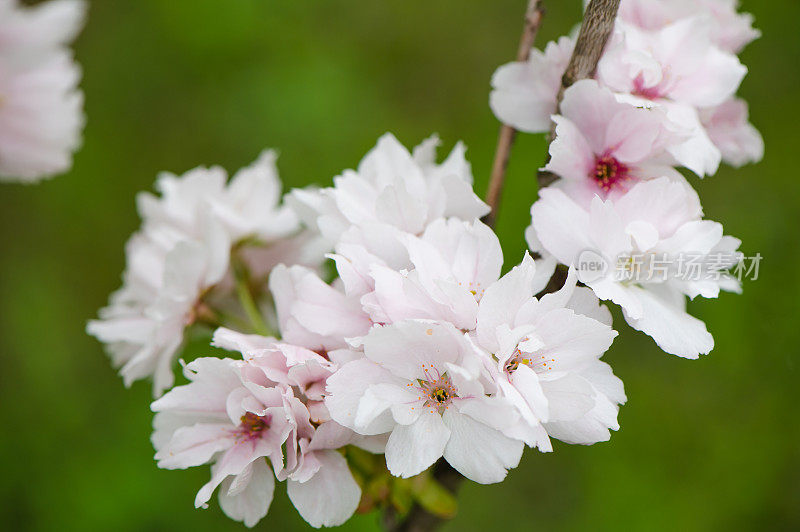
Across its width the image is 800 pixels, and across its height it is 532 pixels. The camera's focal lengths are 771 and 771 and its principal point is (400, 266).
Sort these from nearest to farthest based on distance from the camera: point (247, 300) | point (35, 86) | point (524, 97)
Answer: point (524, 97), point (247, 300), point (35, 86)

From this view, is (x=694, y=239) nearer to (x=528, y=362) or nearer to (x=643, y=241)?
(x=643, y=241)

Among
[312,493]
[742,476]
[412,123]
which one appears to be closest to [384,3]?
A: [412,123]

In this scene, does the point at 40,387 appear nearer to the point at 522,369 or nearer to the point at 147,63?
the point at 147,63

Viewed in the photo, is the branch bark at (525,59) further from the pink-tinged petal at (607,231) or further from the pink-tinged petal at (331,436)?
the pink-tinged petal at (331,436)

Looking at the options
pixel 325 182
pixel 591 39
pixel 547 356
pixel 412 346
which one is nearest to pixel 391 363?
pixel 412 346

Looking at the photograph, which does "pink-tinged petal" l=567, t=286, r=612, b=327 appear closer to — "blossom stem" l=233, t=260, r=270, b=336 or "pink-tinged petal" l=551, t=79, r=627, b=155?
"pink-tinged petal" l=551, t=79, r=627, b=155
